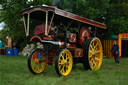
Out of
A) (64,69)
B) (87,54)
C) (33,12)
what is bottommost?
(64,69)

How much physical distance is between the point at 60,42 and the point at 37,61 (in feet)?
3.12

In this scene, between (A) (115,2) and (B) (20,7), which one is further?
(A) (115,2)

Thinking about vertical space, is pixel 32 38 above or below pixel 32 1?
below

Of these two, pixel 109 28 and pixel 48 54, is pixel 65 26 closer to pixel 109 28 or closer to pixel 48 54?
pixel 48 54

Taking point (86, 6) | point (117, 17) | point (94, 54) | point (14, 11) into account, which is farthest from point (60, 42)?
point (117, 17)

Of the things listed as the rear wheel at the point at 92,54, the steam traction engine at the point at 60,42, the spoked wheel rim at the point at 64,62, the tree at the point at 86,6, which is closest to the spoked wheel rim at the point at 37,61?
the steam traction engine at the point at 60,42

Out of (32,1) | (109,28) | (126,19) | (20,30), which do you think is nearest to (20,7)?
(32,1)

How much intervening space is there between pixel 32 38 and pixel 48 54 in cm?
97

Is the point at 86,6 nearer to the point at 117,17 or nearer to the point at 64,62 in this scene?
the point at 117,17

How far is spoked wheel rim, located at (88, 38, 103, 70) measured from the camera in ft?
23.5

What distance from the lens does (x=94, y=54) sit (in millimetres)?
7328

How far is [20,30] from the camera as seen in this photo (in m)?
15.8

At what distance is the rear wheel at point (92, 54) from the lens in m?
6.92

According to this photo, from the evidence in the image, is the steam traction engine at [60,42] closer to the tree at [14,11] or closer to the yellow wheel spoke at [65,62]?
the yellow wheel spoke at [65,62]
